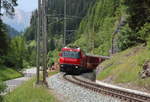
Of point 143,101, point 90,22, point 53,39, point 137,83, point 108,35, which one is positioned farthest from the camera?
point 53,39

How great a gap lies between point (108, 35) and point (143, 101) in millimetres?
74304

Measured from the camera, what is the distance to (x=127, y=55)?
121 ft

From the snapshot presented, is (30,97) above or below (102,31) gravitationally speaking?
below

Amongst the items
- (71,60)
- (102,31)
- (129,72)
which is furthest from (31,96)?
(102,31)

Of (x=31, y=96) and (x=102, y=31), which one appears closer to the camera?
(x=31, y=96)

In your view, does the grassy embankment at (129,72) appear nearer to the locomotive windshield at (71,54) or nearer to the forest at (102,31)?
the forest at (102,31)

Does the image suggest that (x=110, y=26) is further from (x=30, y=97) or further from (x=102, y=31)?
(x=30, y=97)

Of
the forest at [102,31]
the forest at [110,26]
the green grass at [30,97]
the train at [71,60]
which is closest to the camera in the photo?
the green grass at [30,97]

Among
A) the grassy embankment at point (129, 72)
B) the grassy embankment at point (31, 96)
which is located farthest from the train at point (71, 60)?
the grassy embankment at point (31, 96)

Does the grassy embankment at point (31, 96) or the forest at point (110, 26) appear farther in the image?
the forest at point (110, 26)

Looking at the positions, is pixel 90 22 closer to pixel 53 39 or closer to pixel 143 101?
pixel 53 39

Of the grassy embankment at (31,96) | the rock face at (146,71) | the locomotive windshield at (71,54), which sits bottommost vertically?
the grassy embankment at (31,96)

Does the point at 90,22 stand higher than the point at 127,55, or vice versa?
the point at 90,22

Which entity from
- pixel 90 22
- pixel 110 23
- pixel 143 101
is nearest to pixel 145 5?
pixel 143 101
